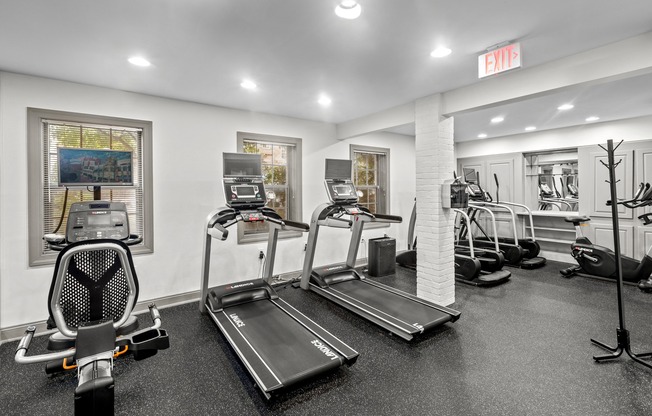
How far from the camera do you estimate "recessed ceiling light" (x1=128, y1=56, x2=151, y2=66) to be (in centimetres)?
282

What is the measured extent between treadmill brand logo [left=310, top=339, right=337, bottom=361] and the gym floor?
158mm

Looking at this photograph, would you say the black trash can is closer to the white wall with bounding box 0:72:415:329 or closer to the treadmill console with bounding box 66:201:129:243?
the white wall with bounding box 0:72:415:329

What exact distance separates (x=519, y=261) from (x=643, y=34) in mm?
4323

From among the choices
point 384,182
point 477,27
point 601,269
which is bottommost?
point 601,269

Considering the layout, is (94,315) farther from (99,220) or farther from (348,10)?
(348,10)

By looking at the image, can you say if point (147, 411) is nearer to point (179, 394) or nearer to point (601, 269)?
point (179, 394)

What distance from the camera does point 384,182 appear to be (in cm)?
657

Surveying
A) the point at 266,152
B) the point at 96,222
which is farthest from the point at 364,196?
the point at 96,222

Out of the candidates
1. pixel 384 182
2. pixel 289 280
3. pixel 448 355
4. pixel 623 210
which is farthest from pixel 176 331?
pixel 623 210

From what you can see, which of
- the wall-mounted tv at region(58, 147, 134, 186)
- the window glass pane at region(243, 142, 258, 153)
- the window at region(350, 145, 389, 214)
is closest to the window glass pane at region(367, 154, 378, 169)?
the window at region(350, 145, 389, 214)

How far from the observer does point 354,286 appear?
434cm

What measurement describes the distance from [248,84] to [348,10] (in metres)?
1.82

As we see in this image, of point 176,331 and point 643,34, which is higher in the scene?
point 643,34

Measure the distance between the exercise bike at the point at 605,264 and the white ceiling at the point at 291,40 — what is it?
2.35 metres
